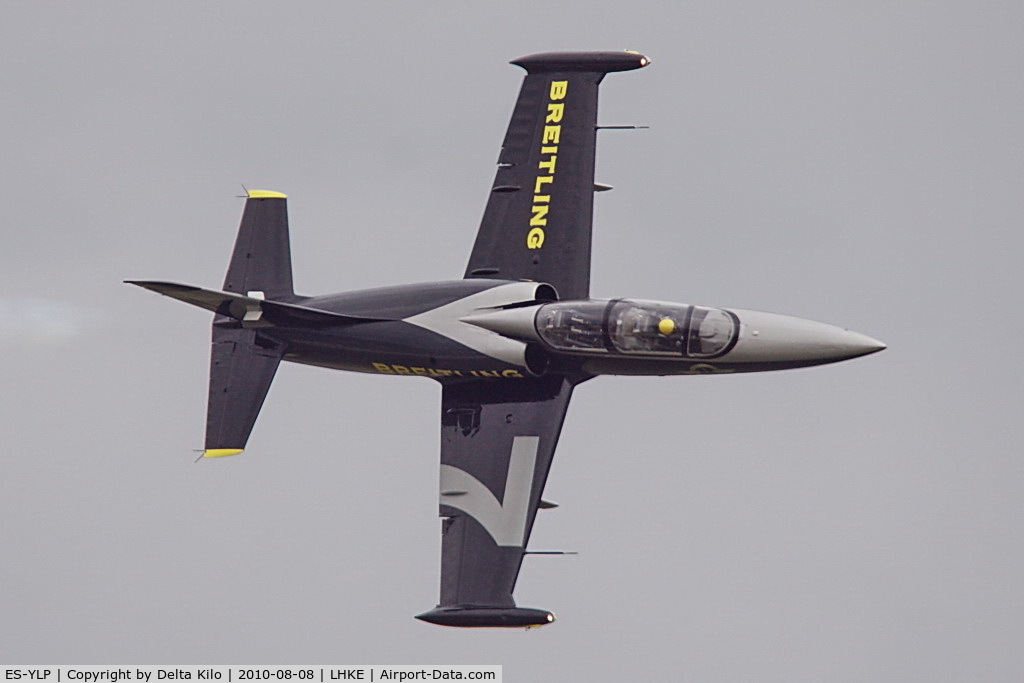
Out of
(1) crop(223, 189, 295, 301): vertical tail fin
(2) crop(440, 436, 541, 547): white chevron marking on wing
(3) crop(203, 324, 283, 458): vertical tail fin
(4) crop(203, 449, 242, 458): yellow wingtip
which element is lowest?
(2) crop(440, 436, 541, 547): white chevron marking on wing

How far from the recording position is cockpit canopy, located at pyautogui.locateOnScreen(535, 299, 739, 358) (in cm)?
3934

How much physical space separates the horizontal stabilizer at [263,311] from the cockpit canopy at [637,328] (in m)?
3.43

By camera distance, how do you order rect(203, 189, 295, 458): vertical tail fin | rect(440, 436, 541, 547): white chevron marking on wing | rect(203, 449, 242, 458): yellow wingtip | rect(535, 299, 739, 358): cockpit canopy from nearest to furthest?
1. rect(535, 299, 739, 358): cockpit canopy
2. rect(440, 436, 541, 547): white chevron marking on wing
3. rect(203, 449, 242, 458): yellow wingtip
4. rect(203, 189, 295, 458): vertical tail fin

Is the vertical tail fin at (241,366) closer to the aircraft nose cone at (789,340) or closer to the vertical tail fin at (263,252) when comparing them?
the vertical tail fin at (263,252)

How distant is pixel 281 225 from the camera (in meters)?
42.8

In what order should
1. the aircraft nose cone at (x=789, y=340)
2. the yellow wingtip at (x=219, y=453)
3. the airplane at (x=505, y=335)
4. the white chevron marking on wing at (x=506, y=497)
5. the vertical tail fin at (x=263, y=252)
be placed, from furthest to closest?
the vertical tail fin at (x=263, y=252)
the yellow wingtip at (x=219, y=453)
the white chevron marking on wing at (x=506, y=497)
the airplane at (x=505, y=335)
the aircraft nose cone at (x=789, y=340)

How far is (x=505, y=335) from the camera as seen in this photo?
40.4 metres

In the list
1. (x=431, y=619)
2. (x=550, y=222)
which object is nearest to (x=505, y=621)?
(x=431, y=619)

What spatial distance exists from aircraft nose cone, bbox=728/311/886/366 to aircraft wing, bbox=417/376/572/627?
3.36 metres

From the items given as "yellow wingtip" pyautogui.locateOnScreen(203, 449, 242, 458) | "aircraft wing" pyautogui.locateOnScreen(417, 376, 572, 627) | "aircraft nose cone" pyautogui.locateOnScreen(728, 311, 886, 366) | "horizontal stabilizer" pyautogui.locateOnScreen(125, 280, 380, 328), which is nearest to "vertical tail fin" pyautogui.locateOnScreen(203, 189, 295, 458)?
"yellow wingtip" pyautogui.locateOnScreen(203, 449, 242, 458)

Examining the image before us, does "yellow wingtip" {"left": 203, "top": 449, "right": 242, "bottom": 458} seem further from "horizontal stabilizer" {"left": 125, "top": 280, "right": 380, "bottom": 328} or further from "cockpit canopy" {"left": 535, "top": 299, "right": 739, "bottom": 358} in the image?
"cockpit canopy" {"left": 535, "top": 299, "right": 739, "bottom": 358}

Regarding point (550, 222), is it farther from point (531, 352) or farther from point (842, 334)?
point (842, 334)

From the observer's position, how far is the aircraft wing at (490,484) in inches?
1580

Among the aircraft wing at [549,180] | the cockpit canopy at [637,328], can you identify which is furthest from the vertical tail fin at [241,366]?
the cockpit canopy at [637,328]
